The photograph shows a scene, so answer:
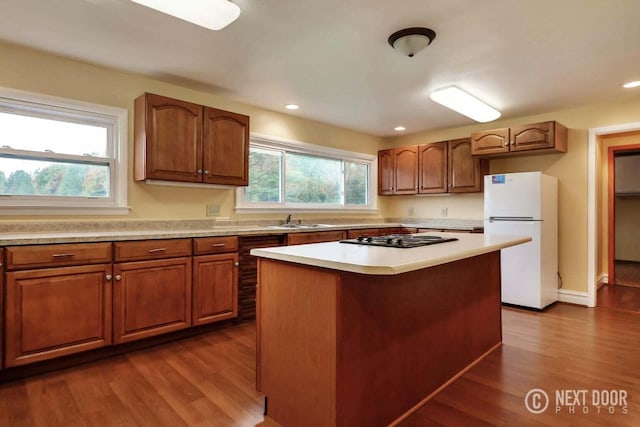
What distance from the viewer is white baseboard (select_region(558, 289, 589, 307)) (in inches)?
158

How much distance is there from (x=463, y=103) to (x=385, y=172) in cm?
204

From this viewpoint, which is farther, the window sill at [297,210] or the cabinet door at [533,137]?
the window sill at [297,210]

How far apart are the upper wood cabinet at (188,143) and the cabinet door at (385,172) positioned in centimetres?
259

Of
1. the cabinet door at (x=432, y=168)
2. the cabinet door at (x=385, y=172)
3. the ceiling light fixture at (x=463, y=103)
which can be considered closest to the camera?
the ceiling light fixture at (x=463, y=103)

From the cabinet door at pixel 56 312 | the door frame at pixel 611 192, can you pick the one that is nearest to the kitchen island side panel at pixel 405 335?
the cabinet door at pixel 56 312

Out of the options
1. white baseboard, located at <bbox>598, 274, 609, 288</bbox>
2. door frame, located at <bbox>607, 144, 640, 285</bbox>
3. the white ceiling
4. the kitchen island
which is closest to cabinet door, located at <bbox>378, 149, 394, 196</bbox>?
the white ceiling

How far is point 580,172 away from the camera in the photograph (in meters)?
4.05

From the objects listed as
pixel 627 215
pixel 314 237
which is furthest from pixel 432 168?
pixel 627 215

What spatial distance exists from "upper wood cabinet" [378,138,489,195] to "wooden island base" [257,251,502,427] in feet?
9.12

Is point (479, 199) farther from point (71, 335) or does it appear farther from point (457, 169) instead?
point (71, 335)

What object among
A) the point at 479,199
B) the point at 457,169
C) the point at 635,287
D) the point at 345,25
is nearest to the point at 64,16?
the point at 345,25

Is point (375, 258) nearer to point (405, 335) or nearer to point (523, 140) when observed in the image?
point (405, 335)

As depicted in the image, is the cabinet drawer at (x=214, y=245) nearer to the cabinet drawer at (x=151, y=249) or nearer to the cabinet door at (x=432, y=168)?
the cabinet drawer at (x=151, y=249)

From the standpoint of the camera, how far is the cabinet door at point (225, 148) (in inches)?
130
